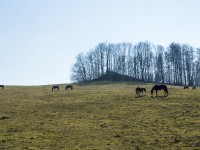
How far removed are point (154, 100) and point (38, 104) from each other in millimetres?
15883

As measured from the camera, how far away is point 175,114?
35.9 m

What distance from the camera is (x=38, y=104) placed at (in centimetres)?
4856

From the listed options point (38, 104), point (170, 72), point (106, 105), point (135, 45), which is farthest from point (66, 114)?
point (135, 45)

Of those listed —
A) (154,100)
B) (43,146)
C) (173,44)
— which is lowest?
(43,146)

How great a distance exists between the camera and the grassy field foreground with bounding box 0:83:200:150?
25.8 m

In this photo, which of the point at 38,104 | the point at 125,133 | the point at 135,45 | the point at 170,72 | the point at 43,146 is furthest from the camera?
the point at 135,45

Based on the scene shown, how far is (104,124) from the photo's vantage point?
33188mm

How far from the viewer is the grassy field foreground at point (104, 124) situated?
25.8 m

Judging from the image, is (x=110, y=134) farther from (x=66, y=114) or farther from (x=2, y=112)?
(x=2, y=112)

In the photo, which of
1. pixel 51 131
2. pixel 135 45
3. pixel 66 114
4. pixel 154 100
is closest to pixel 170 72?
pixel 135 45

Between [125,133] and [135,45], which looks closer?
[125,133]

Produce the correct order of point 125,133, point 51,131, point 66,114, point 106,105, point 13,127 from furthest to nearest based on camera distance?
point 106,105
point 66,114
point 13,127
point 51,131
point 125,133

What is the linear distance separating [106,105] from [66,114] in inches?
268

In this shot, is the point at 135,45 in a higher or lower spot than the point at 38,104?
higher
